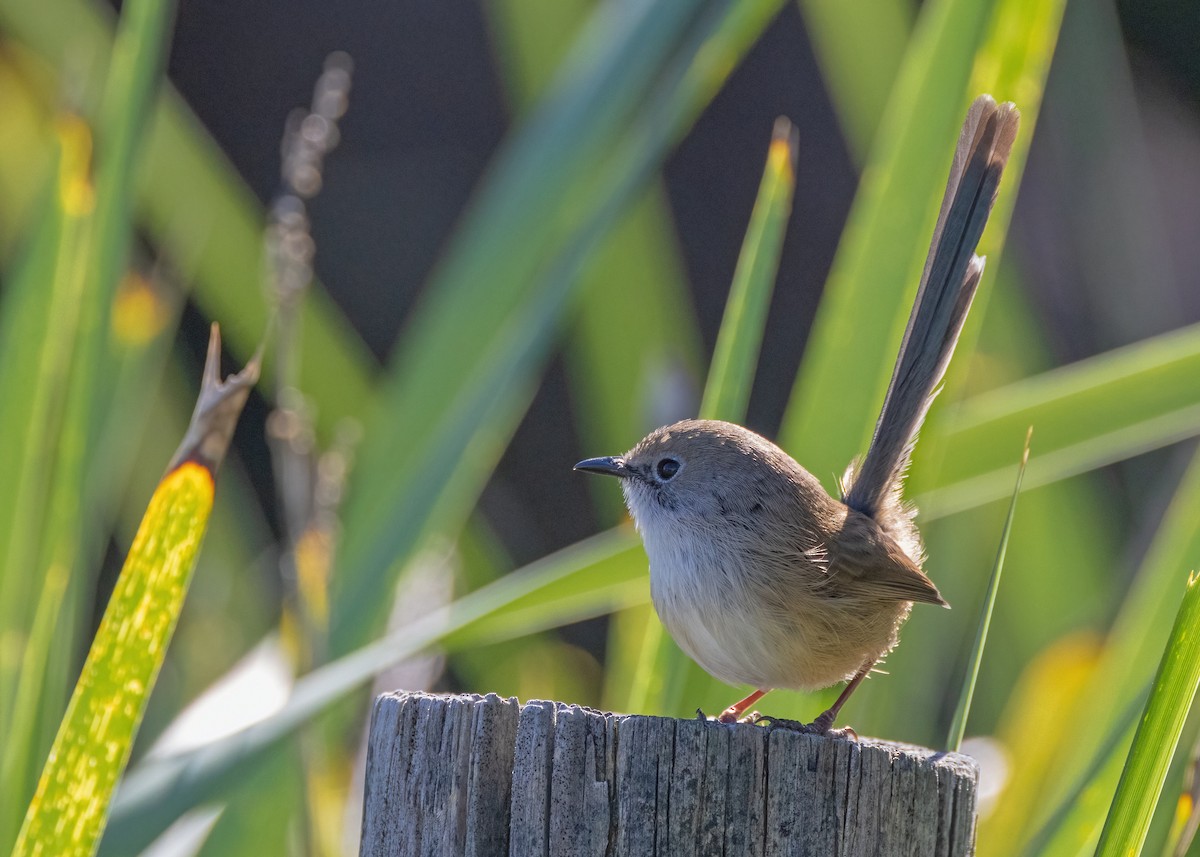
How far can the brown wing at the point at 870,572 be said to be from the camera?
5.90 ft

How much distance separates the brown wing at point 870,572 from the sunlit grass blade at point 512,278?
65 cm

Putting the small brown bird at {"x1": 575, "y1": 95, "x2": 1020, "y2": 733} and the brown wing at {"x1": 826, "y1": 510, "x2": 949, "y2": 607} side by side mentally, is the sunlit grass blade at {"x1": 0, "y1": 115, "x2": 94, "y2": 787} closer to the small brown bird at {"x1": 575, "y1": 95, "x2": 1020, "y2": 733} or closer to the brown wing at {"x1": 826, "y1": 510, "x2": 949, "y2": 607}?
the small brown bird at {"x1": 575, "y1": 95, "x2": 1020, "y2": 733}

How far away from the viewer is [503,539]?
4594mm

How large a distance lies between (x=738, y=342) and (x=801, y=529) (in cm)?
29

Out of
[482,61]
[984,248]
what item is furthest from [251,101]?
[984,248]

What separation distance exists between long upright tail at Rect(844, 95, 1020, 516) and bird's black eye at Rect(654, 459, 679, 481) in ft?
1.00

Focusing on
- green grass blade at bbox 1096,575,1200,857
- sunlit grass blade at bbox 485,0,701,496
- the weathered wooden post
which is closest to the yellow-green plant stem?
the weathered wooden post

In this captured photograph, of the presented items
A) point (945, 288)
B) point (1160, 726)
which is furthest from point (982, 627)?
point (945, 288)

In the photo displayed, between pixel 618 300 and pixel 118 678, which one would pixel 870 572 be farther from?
pixel 618 300

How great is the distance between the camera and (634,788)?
4.02 ft

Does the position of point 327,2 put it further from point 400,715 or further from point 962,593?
point 400,715

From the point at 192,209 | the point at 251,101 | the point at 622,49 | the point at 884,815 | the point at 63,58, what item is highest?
the point at 251,101

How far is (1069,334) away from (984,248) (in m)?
3.25

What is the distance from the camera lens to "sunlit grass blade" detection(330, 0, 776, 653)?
2123mm
